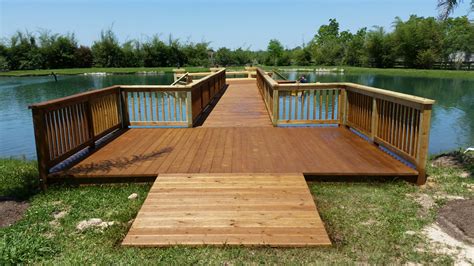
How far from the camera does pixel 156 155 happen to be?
5.19 m

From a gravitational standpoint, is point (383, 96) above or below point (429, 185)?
above

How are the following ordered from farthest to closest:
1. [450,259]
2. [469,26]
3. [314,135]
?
[469,26] < [314,135] < [450,259]

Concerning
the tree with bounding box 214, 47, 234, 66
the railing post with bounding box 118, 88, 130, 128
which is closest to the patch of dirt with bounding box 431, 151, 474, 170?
the railing post with bounding box 118, 88, 130, 128

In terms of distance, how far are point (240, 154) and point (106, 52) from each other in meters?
54.4

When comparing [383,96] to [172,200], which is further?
[383,96]

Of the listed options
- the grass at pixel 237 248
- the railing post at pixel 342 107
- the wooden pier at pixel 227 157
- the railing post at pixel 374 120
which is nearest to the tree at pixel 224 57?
the wooden pier at pixel 227 157

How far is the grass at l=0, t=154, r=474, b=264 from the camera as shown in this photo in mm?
2723

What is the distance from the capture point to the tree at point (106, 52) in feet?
178

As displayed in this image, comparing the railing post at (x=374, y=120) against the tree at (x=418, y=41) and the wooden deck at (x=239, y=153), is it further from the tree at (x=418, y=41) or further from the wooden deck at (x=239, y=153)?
the tree at (x=418, y=41)

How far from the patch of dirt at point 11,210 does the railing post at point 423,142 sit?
14.4 feet

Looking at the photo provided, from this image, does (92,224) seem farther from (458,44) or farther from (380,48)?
(380,48)

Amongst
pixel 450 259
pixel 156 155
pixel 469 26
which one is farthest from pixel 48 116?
pixel 469 26

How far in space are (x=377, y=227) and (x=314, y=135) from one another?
3.36 meters

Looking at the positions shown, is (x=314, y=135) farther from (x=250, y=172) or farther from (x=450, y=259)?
(x=450, y=259)
